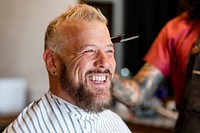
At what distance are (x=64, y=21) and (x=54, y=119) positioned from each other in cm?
29

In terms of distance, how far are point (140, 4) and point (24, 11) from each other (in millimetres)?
1712

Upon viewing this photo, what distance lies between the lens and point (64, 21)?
4.40ft

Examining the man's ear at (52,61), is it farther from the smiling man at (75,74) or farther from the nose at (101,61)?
the nose at (101,61)

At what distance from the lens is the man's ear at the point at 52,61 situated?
1.36 metres

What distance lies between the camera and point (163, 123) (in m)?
3.16

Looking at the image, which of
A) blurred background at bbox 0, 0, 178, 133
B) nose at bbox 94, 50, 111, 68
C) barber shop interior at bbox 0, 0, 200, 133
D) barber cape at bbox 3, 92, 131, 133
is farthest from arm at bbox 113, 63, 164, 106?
blurred background at bbox 0, 0, 178, 133

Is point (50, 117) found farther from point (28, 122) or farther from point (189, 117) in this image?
point (189, 117)

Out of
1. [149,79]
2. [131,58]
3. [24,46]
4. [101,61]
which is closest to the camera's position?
[101,61]

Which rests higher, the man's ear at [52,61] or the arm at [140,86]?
the man's ear at [52,61]

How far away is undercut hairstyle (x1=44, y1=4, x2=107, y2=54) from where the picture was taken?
1.33 meters

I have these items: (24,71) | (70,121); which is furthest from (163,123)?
(70,121)

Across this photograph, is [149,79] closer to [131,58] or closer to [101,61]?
[101,61]

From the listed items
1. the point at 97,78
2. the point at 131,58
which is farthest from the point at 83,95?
the point at 131,58

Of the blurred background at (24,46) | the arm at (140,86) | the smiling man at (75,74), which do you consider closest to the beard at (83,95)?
the smiling man at (75,74)
